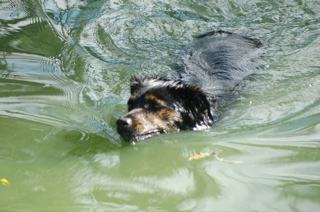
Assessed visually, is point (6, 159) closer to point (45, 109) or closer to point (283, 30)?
point (45, 109)

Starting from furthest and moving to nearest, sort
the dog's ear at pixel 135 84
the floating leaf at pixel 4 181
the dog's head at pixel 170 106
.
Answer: the dog's ear at pixel 135 84 → the dog's head at pixel 170 106 → the floating leaf at pixel 4 181

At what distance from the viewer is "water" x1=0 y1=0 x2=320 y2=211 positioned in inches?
142

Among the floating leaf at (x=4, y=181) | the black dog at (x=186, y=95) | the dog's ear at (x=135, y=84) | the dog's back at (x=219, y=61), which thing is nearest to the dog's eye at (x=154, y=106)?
the black dog at (x=186, y=95)

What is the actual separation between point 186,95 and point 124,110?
1.12 metres

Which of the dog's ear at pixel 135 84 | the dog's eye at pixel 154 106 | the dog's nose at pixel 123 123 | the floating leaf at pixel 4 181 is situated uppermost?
the dog's ear at pixel 135 84

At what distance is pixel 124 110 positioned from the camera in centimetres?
644

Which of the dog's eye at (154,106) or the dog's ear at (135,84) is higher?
the dog's ear at (135,84)

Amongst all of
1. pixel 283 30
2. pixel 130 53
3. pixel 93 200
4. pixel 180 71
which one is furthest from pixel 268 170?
pixel 283 30

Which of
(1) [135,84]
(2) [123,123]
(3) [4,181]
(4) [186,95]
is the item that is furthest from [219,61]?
(3) [4,181]

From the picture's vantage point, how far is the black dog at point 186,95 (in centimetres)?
539

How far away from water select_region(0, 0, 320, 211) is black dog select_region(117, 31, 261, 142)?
244 millimetres

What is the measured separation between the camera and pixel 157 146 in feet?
15.9

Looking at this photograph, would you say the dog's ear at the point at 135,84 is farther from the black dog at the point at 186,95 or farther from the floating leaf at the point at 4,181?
the floating leaf at the point at 4,181

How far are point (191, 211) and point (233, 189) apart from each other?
0.52 m
